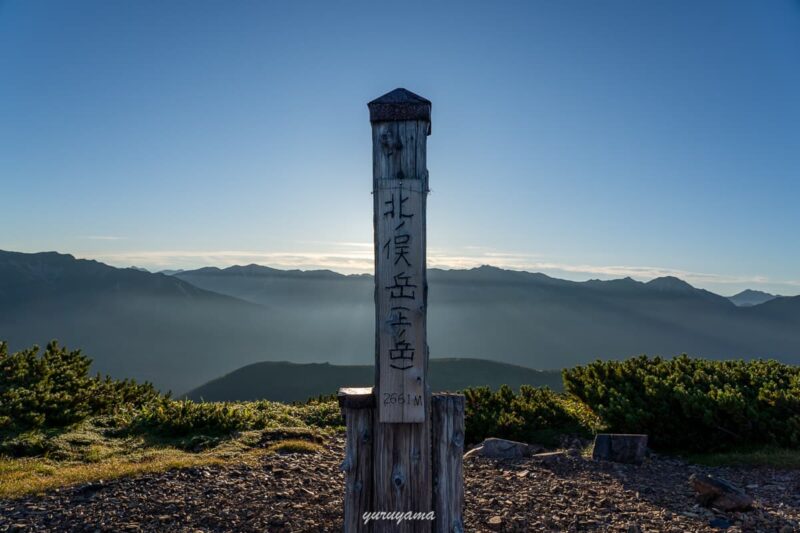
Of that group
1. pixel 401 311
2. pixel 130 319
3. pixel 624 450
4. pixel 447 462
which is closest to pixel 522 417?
pixel 624 450

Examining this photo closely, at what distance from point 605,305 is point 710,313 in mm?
16195

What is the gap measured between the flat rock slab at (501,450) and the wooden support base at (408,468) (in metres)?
4.31

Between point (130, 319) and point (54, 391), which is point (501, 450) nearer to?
point (54, 391)

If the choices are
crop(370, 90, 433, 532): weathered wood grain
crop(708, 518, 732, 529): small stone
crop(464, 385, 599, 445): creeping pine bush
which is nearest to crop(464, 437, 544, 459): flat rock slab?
crop(464, 385, 599, 445): creeping pine bush

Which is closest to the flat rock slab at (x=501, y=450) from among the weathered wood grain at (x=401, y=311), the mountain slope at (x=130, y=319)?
the weathered wood grain at (x=401, y=311)

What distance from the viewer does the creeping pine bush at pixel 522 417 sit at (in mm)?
9953

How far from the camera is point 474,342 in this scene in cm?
7106

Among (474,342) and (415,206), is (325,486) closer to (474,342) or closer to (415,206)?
(415,206)

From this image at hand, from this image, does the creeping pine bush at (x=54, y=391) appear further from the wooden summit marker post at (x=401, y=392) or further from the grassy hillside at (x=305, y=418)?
the wooden summit marker post at (x=401, y=392)

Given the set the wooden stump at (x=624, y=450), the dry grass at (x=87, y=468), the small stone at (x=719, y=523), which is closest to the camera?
the small stone at (x=719, y=523)

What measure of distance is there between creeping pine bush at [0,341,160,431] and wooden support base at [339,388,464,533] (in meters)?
8.09

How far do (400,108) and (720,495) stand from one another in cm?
578

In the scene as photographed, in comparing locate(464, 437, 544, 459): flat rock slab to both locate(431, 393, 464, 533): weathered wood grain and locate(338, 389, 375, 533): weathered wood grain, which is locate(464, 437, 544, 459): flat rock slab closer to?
locate(431, 393, 464, 533): weathered wood grain

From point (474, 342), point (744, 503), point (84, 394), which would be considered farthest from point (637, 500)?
point (474, 342)
